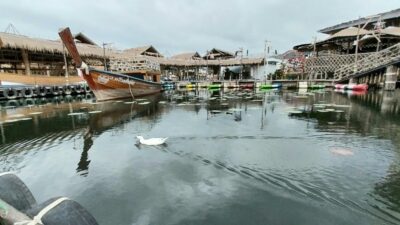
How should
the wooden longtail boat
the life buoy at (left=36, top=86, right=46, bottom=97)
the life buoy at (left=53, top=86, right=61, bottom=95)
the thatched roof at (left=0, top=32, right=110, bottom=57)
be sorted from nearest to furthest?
the wooden longtail boat → the thatched roof at (left=0, top=32, right=110, bottom=57) → the life buoy at (left=36, top=86, right=46, bottom=97) → the life buoy at (left=53, top=86, right=61, bottom=95)

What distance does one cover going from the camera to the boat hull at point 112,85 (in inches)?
803

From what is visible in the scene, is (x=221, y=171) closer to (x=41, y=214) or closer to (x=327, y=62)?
(x=41, y=214)

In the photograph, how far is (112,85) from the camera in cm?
2212

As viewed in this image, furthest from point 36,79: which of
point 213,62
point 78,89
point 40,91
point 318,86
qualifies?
point 318,86

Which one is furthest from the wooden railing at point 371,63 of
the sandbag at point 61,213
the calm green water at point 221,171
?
the sandbag at point 61,213

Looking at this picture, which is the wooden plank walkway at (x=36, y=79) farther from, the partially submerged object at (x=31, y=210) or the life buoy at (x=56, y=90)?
the partially submerged object at (x=31, y=210)

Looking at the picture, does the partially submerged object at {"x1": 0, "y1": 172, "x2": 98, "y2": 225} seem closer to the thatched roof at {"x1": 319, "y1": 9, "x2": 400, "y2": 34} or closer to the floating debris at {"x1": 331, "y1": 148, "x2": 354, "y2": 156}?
the floating debris at {"x1": 331, "y1": 148, "x2": 354, "y2": 156}

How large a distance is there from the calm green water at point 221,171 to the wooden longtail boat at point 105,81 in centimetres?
885

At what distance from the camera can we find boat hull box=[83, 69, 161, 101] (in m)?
20.4

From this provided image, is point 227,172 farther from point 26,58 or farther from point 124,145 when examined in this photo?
point 26,58

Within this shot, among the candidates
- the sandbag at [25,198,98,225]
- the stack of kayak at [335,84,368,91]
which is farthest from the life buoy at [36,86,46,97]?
the stack of kayak at [335,84,368,91]

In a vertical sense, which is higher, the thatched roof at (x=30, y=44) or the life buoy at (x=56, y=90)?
the thatched roof at (x=30, y=44)

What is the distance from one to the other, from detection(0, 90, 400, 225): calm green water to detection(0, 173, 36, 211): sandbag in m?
1.58

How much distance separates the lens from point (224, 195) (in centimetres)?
486
